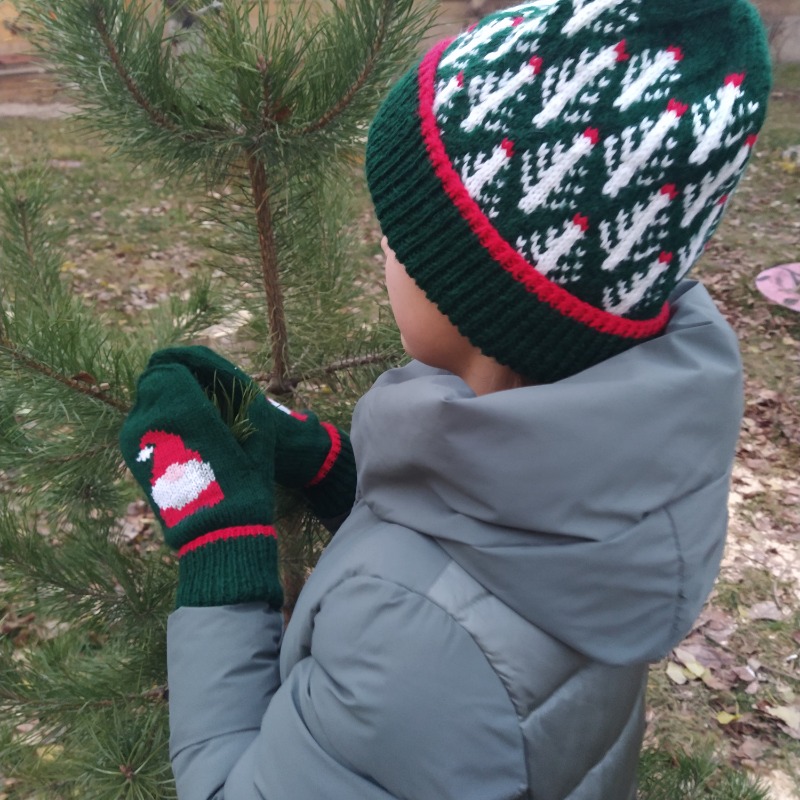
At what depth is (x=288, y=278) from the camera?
4.32 feet

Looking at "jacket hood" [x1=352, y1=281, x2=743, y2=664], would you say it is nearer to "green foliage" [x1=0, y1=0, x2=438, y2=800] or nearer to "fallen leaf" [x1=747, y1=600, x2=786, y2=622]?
"green foliage" [x1=0, y1=0, x2=438, y2=800]

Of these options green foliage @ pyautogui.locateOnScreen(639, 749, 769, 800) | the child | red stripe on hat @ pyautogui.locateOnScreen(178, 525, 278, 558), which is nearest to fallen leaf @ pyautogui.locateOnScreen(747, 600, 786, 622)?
green foliage @ pyautogui.locateOnScreen(639, 749, 769, 800)

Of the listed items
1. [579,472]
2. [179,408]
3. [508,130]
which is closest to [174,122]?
[179,408]

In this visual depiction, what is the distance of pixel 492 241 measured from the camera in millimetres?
828

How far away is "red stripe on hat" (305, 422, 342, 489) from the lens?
4.07 feet

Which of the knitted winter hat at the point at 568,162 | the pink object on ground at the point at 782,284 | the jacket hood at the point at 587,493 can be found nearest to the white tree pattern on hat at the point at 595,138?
the knitted winter hat at the point at 568,162

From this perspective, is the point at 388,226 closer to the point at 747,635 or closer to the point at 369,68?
the point at 369,68

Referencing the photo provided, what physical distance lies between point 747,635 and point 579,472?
2.31 metres

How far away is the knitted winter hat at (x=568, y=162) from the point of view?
0.76 m

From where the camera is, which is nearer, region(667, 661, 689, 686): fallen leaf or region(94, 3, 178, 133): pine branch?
region(94, 3, 178, 133): pine branch

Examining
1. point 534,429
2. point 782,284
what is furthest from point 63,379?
point 782,284

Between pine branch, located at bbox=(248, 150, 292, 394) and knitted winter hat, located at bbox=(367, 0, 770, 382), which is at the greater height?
knitted winter hat, located at bbox=(367, 0, 770, 382)

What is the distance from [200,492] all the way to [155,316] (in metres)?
0.62

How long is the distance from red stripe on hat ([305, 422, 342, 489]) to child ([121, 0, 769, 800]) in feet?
1.06
